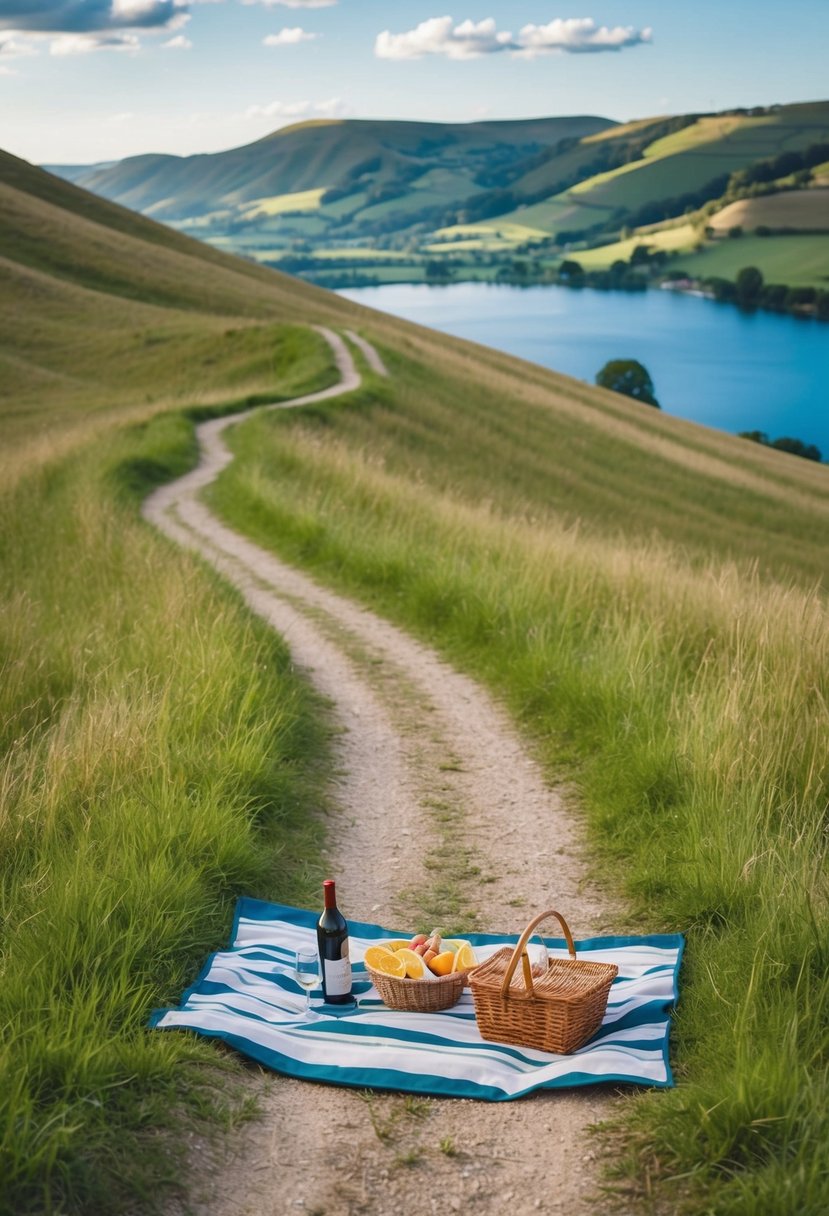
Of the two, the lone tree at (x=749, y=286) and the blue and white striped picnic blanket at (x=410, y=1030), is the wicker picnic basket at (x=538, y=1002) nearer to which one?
the blue and white striped picnic blanket at (x=410, y=1030)

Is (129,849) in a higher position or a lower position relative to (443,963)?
higher

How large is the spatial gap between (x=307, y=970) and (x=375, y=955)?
1.30 ft

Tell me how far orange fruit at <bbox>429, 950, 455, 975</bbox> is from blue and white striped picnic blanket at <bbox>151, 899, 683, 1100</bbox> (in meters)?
0.18

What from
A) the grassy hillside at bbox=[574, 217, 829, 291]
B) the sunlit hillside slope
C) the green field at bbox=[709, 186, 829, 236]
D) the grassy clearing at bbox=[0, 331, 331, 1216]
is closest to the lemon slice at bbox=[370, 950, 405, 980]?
the grassy clearing at bbox=[0, 331, 331, 1216]

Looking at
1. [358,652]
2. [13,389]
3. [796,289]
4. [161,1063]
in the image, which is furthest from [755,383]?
[161,1063]

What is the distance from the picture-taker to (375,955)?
4.75 m

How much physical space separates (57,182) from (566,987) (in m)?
70.3

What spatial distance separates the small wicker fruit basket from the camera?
4551 mm

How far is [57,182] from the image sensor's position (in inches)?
2594

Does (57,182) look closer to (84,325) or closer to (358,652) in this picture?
(84,325)

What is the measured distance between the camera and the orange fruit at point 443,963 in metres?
4.63

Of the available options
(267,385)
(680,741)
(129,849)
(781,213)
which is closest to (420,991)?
(129,849)

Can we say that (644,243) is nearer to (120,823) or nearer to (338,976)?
(120,823)

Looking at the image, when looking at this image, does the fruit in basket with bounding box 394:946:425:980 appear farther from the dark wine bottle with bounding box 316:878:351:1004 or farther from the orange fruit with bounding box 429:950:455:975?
the dark wine bottle with bounding box 316:878:351:1004
